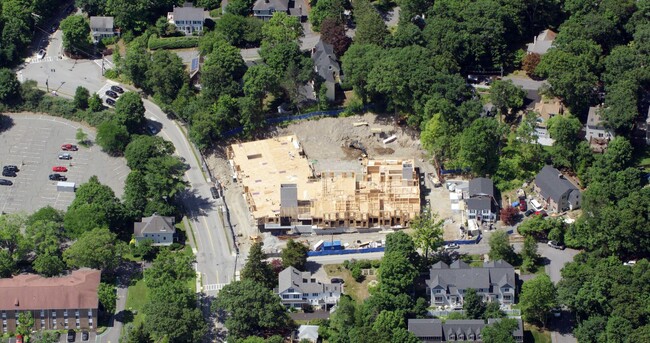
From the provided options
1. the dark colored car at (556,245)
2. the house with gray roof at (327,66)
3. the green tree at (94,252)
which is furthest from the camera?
the house with gray roof at (327,66)

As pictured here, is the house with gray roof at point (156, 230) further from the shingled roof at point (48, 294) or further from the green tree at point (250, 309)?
the green tree at point (250, 309)

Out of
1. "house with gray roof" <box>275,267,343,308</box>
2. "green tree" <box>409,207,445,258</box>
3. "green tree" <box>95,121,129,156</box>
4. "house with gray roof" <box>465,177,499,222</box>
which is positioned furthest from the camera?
"green tree" <box>95,121,129,156</box>

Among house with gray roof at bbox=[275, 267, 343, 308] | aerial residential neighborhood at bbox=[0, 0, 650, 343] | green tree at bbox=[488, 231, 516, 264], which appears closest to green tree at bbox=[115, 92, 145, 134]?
aerial residential neighborhood at bbox=[0, 0, 650, 343]

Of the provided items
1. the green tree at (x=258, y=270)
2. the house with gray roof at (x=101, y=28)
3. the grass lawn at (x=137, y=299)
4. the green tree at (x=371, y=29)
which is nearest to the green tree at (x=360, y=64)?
the green tree at (x=371, y=29)

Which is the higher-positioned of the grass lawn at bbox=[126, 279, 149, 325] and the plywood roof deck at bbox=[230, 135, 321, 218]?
the plywood roof deck at bbox=[230, 135, 321, 218]

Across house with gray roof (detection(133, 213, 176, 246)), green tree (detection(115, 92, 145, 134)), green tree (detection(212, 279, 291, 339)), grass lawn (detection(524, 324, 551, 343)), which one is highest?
green tree (detection(115, 92, 145, 134))

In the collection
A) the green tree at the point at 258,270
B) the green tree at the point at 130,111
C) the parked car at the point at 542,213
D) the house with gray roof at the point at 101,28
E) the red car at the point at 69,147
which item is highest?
the house with gray roof at the point at 101,28

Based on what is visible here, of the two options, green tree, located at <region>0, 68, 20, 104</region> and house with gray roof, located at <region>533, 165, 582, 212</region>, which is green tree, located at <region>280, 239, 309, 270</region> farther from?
green tree, located at <region>0, 68, 20, 104</region>
